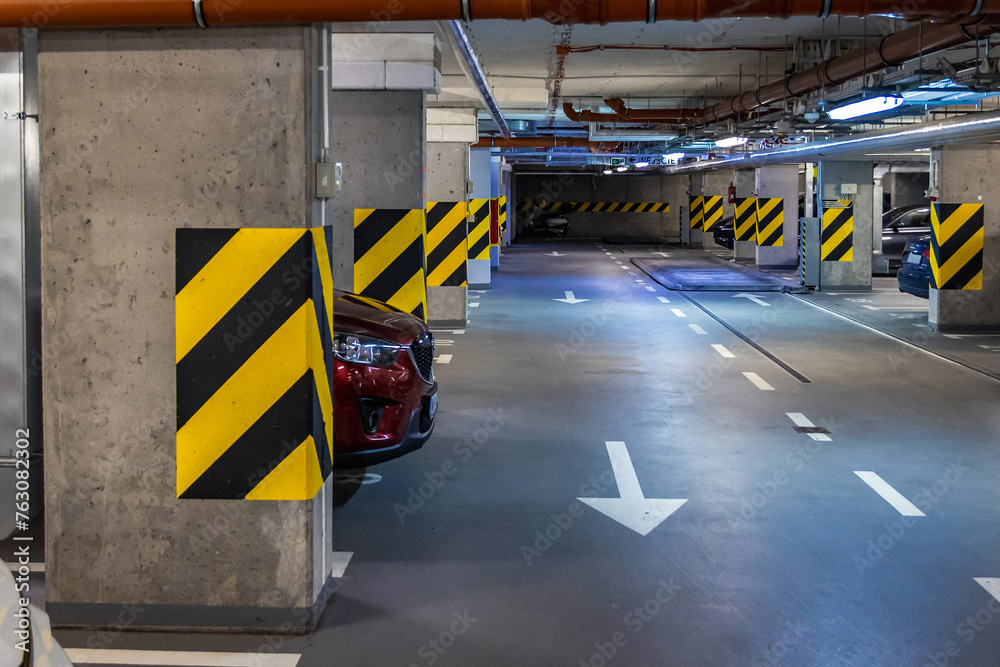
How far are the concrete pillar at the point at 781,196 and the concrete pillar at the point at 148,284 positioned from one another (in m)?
21.6

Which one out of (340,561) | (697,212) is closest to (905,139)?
(340,561)

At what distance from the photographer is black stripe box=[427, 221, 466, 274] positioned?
14012mm

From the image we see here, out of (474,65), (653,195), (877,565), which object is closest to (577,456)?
(877,565)

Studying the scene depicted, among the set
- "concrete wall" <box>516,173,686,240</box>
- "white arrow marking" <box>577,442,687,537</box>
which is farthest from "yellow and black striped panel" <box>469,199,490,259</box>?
"concrete wall" <box>516,173,686,240</box>

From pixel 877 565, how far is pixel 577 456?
93.0 inches

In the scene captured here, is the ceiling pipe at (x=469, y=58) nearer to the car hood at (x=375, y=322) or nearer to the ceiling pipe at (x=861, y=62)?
the car hood at (x=375, y=322)

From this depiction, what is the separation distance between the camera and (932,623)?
4062mm

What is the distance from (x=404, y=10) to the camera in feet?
12.4

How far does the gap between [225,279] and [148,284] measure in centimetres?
30

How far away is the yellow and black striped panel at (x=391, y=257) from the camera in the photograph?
9.74 metres

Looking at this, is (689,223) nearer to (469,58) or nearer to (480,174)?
(480,174)

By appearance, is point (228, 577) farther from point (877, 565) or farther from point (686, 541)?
point (877, 565)

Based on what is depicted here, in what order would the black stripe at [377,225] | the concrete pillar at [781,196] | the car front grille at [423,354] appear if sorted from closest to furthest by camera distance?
the car front grille at [423,354], the black stripe at [377,225], the concrete pillar at [781,196]

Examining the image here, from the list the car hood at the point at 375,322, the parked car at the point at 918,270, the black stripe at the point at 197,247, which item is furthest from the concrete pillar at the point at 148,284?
the parked car at the point at 918,270
